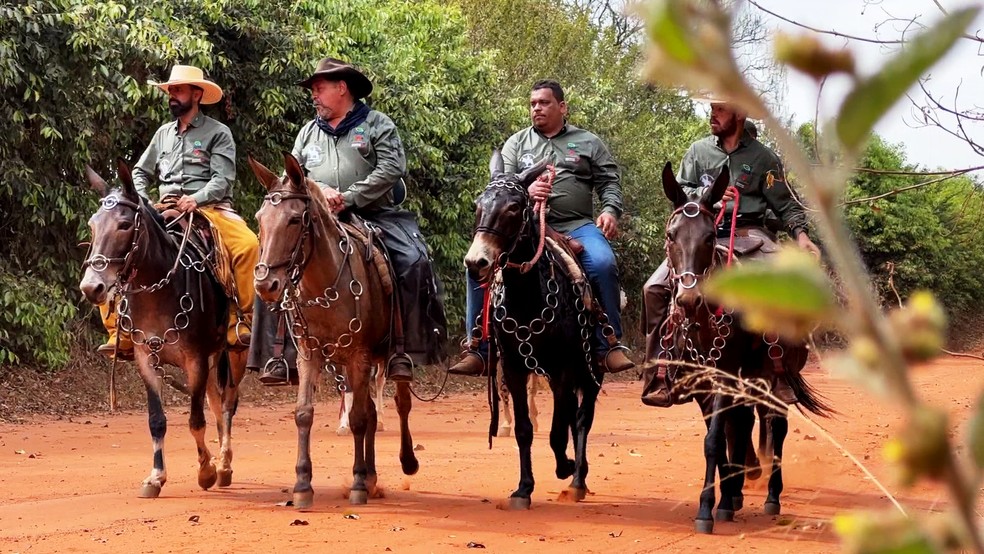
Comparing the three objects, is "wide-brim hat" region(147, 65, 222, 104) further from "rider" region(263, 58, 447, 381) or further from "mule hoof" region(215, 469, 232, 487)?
"mule hoof" region(215, 469, 232, 487)

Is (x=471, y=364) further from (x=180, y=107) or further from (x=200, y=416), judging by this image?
(x=180, y=107)

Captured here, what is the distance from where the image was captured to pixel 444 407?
66.9 ft

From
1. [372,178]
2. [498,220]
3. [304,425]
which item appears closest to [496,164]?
[498,220]

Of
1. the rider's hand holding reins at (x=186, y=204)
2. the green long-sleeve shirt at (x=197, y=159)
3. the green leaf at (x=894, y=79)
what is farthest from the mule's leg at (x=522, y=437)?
the green leaf at (x=894, y=79)

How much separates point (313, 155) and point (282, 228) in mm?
1597

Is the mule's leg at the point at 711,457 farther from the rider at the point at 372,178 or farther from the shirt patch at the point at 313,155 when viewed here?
the shirt patch at the point at 313,155

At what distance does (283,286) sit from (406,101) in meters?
12.7

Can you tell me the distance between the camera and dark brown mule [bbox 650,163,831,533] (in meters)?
8.09

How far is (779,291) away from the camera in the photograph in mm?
709

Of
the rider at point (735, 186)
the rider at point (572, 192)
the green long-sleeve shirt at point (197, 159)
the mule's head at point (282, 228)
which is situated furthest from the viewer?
the green long-sleeve shirt at point (197, 159)

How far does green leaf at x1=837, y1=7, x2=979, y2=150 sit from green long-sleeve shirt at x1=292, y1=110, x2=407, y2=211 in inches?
365

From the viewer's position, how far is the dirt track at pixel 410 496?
7.78 metres

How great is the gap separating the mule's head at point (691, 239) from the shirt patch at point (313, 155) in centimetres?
312

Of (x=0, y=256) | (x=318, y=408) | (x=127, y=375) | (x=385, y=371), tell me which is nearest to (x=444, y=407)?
(x=318, y=408)
